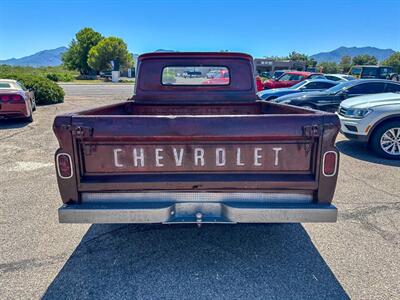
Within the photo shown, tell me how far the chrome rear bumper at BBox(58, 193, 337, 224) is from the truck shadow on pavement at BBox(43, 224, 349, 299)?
0.61 m

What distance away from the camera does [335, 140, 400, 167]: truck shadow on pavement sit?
20.8 feet

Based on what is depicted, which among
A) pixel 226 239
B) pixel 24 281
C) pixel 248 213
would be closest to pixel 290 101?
pixel 226 239

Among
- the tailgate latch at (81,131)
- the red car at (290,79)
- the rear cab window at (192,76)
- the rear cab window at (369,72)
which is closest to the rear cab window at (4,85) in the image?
the rear cab window at (192,76)

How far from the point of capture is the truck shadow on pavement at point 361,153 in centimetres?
634

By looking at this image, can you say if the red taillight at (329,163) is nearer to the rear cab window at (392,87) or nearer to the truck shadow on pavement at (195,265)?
the truck shadow on pavement at (195,265)

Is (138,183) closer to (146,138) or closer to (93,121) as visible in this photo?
(146,138)

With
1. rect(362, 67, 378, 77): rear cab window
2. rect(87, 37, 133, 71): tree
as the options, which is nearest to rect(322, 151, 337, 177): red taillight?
rect(362, 67, 378, 77): rear cab window

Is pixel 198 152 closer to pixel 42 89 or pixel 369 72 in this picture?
pixel 42 89

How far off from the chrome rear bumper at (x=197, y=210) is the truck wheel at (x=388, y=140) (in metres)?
4.95

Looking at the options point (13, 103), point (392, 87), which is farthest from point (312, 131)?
point (13, 103)

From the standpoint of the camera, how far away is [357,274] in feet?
9.15

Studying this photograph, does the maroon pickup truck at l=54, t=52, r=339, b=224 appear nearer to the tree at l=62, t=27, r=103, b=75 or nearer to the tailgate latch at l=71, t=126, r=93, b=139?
the tailgate latch at l=71, t=126, r=93, b=139

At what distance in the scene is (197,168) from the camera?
2.55 meters

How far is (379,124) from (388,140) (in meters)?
0.41
